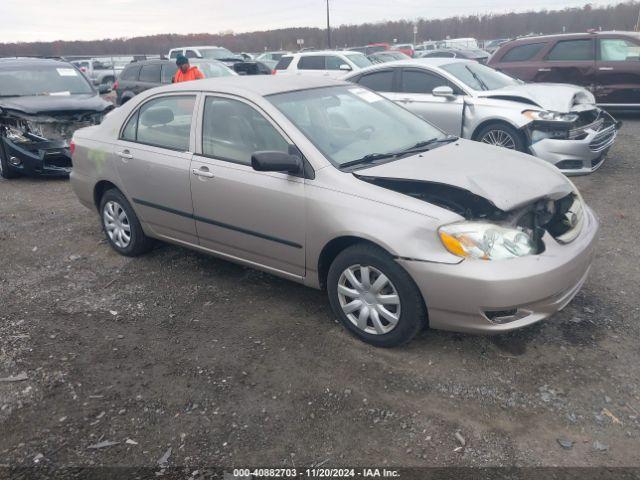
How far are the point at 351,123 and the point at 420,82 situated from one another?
451 centimetres

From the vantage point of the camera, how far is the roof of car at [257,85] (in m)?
4.12

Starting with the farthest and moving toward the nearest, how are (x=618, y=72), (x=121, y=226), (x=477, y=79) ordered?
1. (x=618, y=72)
2. (x=477, y=79)
3. (x=121, y=226)

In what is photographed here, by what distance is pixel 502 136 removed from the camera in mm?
7520

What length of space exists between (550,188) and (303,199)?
1.62 metres

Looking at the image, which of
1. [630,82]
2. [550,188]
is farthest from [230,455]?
[630,82]

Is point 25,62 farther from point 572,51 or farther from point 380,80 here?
point 572,51

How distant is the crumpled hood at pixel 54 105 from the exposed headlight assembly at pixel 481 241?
7.06m

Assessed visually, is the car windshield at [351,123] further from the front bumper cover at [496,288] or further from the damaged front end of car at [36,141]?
the damaged front end of car at [36,141]

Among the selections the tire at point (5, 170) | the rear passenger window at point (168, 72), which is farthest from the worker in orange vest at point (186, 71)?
the rear passenger window at point (168, 72)

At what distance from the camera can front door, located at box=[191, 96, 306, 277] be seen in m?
3.76

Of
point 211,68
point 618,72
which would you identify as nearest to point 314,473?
point 618,72

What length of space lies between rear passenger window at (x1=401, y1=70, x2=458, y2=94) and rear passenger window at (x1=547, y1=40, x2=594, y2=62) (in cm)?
422

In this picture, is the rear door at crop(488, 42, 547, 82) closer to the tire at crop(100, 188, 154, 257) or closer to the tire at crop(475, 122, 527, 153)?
the tire at crop(475, 122, 527, 153)

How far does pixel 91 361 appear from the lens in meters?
3.56
